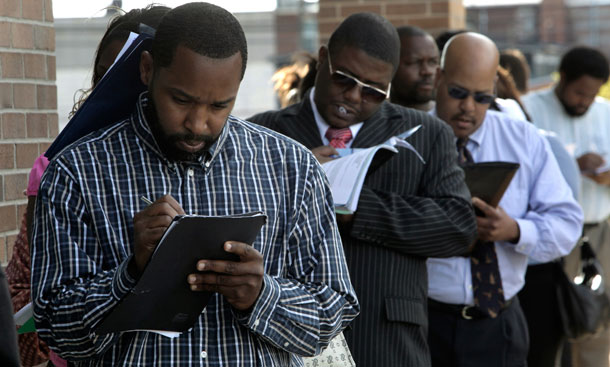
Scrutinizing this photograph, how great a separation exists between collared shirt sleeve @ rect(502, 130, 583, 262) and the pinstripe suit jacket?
831 millimetres

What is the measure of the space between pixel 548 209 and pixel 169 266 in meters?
2.70

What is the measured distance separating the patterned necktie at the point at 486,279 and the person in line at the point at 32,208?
1733 mm

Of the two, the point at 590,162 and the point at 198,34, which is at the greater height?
the point at 198,34

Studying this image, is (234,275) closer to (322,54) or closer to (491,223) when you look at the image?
(322,54)

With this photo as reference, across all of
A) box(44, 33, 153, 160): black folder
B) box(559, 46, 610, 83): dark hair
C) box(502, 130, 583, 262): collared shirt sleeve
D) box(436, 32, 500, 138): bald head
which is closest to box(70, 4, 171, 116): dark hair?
box(44, 33, 153, 160): black folder

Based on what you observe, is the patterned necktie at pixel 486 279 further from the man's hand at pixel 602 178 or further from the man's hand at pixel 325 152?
the man's hand at pixel 602 178

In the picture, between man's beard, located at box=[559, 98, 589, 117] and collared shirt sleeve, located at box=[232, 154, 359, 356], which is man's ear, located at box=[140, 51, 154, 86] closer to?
collared shirt sleeve, located at box=[232, 154, 359, 356]

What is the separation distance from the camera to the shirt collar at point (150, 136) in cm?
248

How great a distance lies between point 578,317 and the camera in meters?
5.52

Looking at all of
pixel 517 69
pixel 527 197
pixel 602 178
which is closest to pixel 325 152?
pixel 527 197

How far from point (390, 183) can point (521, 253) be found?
1.09m

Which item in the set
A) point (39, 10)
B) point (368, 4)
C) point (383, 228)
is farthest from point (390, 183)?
point (368, 4)

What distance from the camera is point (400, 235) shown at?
356 centimetres

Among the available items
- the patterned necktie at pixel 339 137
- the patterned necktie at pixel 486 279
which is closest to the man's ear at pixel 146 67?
the patterned necktie at pixel 339 137
